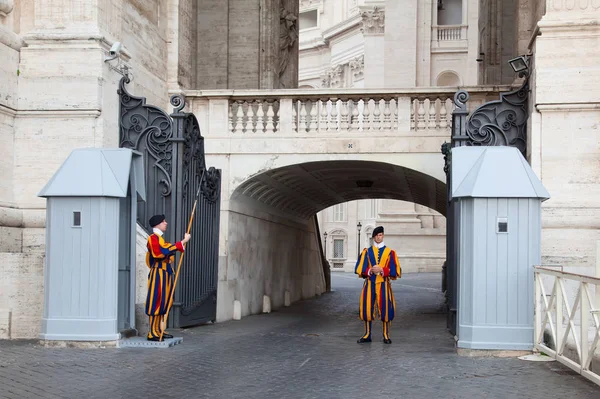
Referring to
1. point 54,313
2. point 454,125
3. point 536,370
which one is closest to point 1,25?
point 54,313

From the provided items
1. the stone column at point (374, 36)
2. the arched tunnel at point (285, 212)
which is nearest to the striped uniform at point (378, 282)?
the arched tunnel at point (285, 212)

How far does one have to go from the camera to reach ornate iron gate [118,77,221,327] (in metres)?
14.8

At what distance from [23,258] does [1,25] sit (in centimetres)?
392

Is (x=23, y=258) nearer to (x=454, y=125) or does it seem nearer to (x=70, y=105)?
(x=70, y=105)

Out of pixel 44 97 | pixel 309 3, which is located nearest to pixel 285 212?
pixel 44 97

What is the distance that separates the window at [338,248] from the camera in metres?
66.4

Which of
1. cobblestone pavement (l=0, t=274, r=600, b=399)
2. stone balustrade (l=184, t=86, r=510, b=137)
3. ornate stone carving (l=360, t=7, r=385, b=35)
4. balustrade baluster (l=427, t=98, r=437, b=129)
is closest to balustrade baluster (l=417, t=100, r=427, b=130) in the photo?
stone balustrade (l=184, t=86, r=510, b=137)

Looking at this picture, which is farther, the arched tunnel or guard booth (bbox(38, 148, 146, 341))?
the arched tunnel

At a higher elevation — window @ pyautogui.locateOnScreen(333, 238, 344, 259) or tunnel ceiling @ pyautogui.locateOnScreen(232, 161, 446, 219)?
tunnel ceiling @ pyautogui.locateOnScreen(232, 161, 446, 219)

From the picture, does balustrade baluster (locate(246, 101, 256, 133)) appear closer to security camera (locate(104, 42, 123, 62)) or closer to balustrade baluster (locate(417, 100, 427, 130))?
balustrade baluster (locate(417, 100, 427, 130))

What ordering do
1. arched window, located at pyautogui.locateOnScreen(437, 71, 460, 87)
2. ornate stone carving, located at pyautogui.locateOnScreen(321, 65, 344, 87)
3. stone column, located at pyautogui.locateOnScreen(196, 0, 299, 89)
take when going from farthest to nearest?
ornate stone carving, located at pyautogui.locateOnScreen(321, 65, 344, 87) → arched window, located at pyautogui.locateOnScreen(437, 71, 460, 87) → stone column, located at pyautogui.locateOnScreen(196, 0, 299, 89)

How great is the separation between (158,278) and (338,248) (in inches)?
2161

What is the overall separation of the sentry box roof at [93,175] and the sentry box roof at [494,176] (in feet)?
13.5

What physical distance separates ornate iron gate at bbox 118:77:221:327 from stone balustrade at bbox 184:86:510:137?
7.91 ft
